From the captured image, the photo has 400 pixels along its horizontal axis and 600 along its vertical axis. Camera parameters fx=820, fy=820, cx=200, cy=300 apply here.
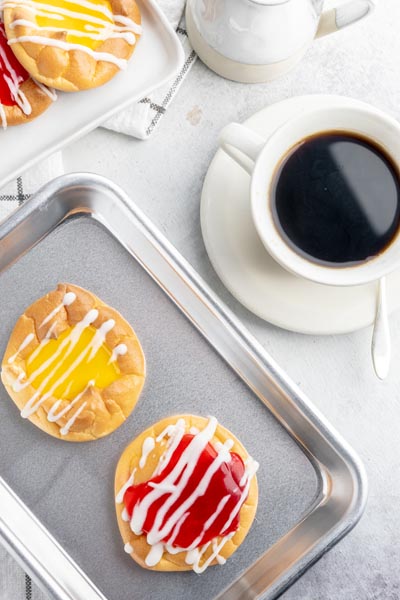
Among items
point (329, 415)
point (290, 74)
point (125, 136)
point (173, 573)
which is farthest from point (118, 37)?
point (173, 573)

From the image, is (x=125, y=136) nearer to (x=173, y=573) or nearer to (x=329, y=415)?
(x=329, y=415)

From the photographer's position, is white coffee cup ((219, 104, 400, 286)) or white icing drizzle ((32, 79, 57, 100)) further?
white icing drizzle ((32, 79, 57, 100))

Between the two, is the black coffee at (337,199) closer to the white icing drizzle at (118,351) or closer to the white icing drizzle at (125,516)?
the white icing drizzle at (118,351)

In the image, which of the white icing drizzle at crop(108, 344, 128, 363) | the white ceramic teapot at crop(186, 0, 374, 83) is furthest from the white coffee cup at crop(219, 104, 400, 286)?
the white icing drizzle at crop(108, 344, 128, 363)

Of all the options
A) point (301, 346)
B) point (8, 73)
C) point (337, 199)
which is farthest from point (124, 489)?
point (8, 73)

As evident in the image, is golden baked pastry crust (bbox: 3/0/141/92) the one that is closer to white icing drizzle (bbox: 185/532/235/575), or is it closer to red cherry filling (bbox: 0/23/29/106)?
red cherry filling (bbox: 0/23/29/106)

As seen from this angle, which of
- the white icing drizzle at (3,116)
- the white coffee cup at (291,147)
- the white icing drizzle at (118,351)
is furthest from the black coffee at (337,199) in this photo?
the white icing drizzle at (3,116)
